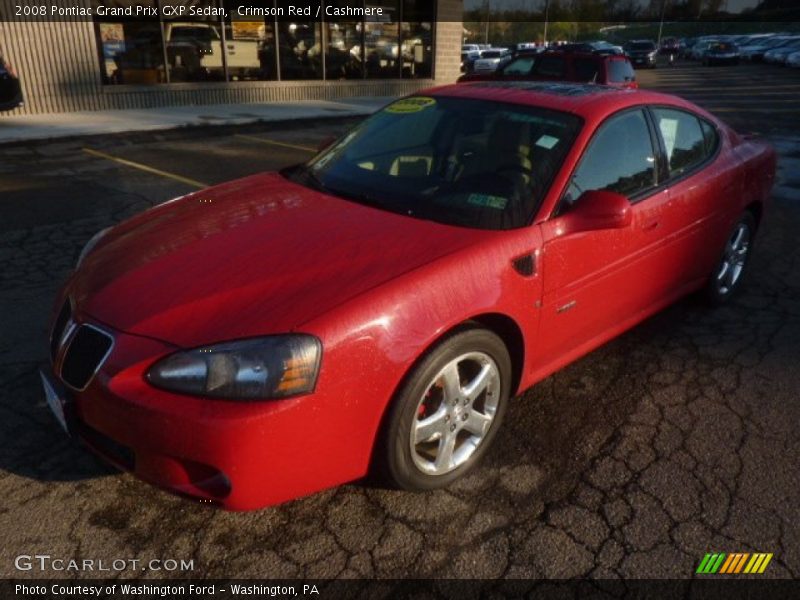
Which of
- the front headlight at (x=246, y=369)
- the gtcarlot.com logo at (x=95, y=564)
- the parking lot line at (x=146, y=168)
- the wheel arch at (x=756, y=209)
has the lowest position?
the gtcarlot.com logo at (x=95, y=564)

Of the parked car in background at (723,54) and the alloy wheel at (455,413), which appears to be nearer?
the alloy wheel at (455,413)

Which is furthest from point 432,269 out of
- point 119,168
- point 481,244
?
point 119,168

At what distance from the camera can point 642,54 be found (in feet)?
132

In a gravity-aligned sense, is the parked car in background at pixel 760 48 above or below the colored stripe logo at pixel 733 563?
above

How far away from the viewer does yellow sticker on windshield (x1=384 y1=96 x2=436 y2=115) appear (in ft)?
11.9

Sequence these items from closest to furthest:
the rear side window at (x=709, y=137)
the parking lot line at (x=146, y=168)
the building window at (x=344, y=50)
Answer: the rear side window at (x=709, y=137), the parking lot line at (x=146, y=168), the building window at (x=344, y=50)

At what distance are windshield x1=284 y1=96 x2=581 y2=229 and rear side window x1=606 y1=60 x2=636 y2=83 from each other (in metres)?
9.21

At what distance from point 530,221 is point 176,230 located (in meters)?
1.56

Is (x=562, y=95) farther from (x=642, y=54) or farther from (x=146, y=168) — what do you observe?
(x=642, y=54)

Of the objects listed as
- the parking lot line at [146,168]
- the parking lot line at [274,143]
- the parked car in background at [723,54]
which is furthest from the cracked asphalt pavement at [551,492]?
the parked car in background at [723,54]

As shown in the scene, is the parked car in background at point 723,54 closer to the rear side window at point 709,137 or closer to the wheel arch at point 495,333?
the rear side window at point 709,137

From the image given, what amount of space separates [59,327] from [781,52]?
1880 inches

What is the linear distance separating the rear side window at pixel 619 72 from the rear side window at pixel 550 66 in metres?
0.86

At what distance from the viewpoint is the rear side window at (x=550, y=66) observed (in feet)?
39.5
